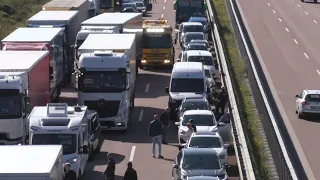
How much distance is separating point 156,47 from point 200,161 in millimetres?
24325

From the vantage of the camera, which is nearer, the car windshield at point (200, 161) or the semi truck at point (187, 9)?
the car windshield at point (200, 161)

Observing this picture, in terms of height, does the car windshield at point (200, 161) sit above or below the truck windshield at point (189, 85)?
above

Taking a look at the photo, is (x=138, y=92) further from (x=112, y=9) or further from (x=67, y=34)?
(x=112, y=9)

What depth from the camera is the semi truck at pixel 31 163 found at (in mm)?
18859

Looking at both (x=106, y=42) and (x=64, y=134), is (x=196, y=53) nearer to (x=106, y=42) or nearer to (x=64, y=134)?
(x=106, y=42)

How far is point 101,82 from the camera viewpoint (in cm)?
3341

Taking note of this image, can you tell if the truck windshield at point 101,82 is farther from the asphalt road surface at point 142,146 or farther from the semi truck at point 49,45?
the semi truck at point 49,45

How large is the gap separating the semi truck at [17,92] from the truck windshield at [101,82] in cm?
157

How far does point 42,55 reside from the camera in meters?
34.0

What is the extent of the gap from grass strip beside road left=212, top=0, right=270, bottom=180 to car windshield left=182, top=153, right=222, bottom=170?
3.97 feet

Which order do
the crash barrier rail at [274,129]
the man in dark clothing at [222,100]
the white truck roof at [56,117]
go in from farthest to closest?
the man in dark clothing at [222,100], the white truck roof at [56,117], the crash barrier rail at [274,129]

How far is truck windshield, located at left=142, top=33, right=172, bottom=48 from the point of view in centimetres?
4872

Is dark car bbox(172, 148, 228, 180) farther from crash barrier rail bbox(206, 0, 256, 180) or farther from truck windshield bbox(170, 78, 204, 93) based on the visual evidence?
truck windshield bbox(170, 78, 204, 93)

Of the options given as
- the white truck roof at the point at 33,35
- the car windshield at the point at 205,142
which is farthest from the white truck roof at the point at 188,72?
the car windshield at the point at 205,142
